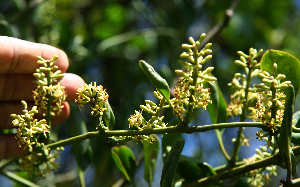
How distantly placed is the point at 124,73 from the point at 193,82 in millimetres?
2200

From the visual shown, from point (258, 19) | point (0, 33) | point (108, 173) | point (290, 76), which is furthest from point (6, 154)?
point (258, 19)

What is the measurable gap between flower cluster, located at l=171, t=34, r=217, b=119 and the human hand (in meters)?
0.93

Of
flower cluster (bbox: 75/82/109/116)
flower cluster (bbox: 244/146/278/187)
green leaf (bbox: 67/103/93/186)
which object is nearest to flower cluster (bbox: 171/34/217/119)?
flower cluster (bbox: 75/82/109/116)

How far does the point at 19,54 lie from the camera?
153cm

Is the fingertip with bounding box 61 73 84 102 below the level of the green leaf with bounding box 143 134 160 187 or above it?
above

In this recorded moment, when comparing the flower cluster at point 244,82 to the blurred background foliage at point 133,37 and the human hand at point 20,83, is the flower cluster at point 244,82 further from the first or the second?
the blurred background foliage at point 133,37

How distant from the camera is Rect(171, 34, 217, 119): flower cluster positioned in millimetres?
969

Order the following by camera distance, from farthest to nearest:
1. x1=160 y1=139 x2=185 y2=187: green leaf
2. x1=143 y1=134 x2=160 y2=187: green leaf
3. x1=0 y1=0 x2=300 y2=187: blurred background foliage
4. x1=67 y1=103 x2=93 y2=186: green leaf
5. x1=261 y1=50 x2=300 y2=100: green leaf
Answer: x1=0 y1=0 x2=300 y2=187: blurred background foliage < x1=67 y1=103 x2=93 y2=186: green leaf < x1=143 y1=134 x2=160 y2=187: green leaf < x1=261 y1=50 x2=300 y2=100: green leaf < x1=160 y1=139 x2=185 y2=187: green leaf

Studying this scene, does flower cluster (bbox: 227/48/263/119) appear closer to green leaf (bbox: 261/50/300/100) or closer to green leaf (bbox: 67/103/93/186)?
green leaf (bbox: 261/50/300/100)

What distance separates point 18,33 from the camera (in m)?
2.76

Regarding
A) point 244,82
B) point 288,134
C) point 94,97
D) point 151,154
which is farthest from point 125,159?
point 288,134

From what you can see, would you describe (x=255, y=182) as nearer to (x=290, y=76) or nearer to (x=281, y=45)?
(x=290, y=76)

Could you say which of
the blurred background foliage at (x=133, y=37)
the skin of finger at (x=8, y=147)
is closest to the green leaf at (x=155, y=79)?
the skin of finger at (x=8, y=147)

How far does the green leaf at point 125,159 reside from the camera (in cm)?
145
